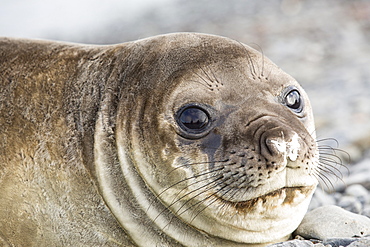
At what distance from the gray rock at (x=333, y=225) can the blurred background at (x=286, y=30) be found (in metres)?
1.46

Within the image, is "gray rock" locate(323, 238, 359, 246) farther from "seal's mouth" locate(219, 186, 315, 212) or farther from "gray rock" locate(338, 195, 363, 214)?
"gray rock" locate(338, 195, 363, 214)

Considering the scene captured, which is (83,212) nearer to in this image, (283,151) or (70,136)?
(70,136)

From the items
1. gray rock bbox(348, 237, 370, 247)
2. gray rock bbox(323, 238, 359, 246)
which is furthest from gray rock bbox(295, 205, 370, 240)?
gray rock bbox(348, 237, 370, 247)

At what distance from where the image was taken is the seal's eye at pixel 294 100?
389 centimetres

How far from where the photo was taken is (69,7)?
81.2 ft

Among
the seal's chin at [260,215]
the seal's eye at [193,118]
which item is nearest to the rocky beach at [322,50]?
the seal's chin at [260,215]

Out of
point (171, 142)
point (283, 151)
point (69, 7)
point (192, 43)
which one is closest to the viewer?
point (283, 151)

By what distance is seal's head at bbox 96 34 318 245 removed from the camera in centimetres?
350

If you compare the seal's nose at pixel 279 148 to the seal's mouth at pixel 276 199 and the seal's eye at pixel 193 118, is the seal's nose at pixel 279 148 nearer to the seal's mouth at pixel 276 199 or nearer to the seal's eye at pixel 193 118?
the seal's mouth at pixel 276 199

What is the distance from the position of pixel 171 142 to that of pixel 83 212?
2.34 feet

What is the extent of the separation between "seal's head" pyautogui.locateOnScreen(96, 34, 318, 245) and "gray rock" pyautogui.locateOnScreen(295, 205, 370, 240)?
0.22m

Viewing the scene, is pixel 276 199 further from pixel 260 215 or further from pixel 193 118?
pixel 193 118

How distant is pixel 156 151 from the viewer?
3693 millimetres

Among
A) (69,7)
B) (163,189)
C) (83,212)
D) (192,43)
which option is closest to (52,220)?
(83,212)
